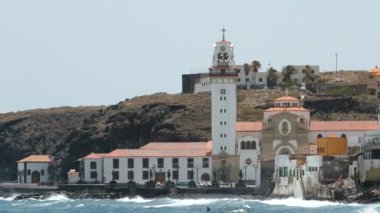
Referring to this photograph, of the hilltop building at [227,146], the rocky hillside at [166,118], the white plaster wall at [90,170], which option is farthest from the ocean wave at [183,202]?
the rocky hillside at [166,118]

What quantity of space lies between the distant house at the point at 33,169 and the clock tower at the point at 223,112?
34.4 m

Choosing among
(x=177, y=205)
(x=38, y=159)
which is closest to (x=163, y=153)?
(x=177, y=205)

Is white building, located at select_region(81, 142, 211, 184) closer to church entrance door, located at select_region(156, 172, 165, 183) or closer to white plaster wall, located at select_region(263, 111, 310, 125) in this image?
church entrance door, located at select_region(156, 172, 165, 183)

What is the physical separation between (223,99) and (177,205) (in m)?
23.9

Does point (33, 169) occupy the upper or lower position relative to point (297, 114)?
lower

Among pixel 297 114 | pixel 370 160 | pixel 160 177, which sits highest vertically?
pixel 297 114

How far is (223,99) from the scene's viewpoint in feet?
505

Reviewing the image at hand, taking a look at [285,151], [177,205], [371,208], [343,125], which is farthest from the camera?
[343,125]

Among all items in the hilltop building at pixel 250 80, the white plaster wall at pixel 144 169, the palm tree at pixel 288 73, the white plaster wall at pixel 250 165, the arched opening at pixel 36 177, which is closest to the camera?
the white plaster wall at pixel 250 165

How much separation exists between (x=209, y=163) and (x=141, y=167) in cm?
759

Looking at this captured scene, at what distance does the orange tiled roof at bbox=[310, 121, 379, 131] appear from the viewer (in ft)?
501

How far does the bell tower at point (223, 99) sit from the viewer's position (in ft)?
497

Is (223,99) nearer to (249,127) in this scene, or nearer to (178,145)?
(249,127)

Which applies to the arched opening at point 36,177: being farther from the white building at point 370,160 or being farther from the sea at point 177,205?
the white building at point 370,160
